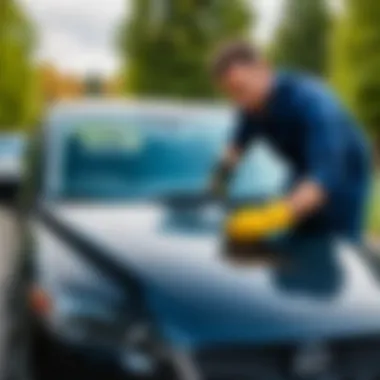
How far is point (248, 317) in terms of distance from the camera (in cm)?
314

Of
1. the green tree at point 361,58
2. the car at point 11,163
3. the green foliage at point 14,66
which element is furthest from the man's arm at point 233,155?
the green foliage at point 14,66

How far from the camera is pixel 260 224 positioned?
12.6 feet

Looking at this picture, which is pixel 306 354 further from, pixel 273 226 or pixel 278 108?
pixel 278 108

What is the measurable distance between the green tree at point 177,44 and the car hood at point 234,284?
19.0 meters

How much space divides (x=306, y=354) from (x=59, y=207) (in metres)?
1.46

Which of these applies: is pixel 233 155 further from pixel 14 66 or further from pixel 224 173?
pixel 14 66

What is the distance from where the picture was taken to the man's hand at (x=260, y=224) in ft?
12.6

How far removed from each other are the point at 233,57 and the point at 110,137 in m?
0.93

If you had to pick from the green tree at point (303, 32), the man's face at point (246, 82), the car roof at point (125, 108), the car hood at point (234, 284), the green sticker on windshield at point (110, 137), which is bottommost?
the car hood at point (234, 284)

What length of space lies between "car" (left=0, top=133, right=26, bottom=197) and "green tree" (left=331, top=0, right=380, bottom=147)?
6.35 metres

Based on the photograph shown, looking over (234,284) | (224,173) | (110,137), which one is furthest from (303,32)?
(234,284)

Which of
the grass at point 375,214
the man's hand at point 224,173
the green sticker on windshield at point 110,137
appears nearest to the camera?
the man's hand at point 224,173

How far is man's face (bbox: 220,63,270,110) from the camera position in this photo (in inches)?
158

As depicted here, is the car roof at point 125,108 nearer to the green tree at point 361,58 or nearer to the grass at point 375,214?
the grass at point 375,214
